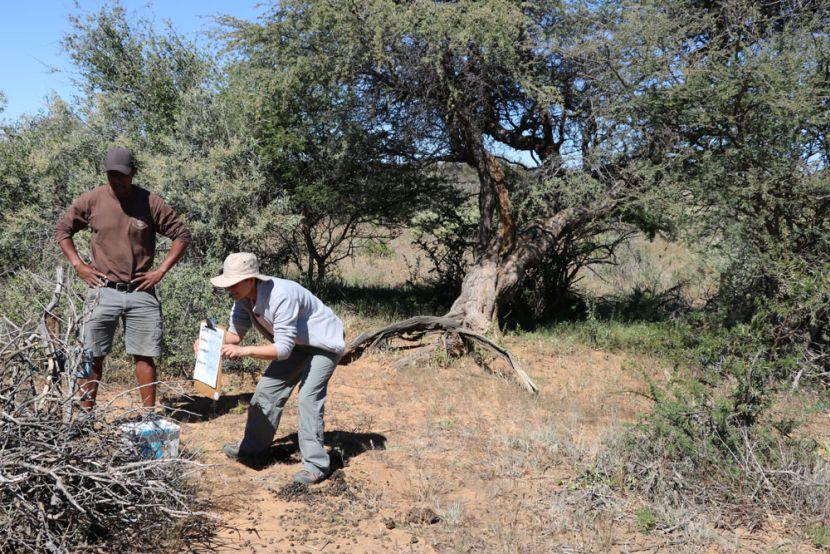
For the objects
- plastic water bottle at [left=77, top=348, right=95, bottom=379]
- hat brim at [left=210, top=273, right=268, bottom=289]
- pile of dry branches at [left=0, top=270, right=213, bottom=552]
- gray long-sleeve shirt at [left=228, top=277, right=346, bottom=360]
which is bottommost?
pile of dry branches at [left=0, top=270, right=213, bottom=552]

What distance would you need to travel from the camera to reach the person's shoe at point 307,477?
4793 mm

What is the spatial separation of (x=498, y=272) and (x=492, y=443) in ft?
14.9

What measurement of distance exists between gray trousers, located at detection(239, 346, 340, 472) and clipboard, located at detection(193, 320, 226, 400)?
465 mm

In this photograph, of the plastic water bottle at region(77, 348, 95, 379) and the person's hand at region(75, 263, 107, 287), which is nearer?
the plastic water bottle at region(77, 348, 95, 379)

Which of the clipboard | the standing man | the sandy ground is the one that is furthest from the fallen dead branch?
the clipboard

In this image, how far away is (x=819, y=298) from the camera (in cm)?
736

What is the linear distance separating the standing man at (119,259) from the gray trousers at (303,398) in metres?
0.81

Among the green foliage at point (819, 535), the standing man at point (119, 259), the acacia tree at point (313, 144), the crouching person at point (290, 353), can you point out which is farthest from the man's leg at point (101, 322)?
the acacia tree at point (313, 144)

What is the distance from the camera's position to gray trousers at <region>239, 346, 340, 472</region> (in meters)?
4.86

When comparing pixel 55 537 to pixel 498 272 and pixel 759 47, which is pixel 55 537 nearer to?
pixel 498 272

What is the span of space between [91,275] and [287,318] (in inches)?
64.0

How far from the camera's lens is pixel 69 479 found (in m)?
3.49

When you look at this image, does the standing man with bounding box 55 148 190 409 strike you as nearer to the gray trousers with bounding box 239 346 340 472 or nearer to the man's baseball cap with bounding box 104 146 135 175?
the man's baseball cap with bounding box 104 146 135 175

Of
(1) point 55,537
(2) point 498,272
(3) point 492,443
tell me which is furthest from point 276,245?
(1) point 55,537
